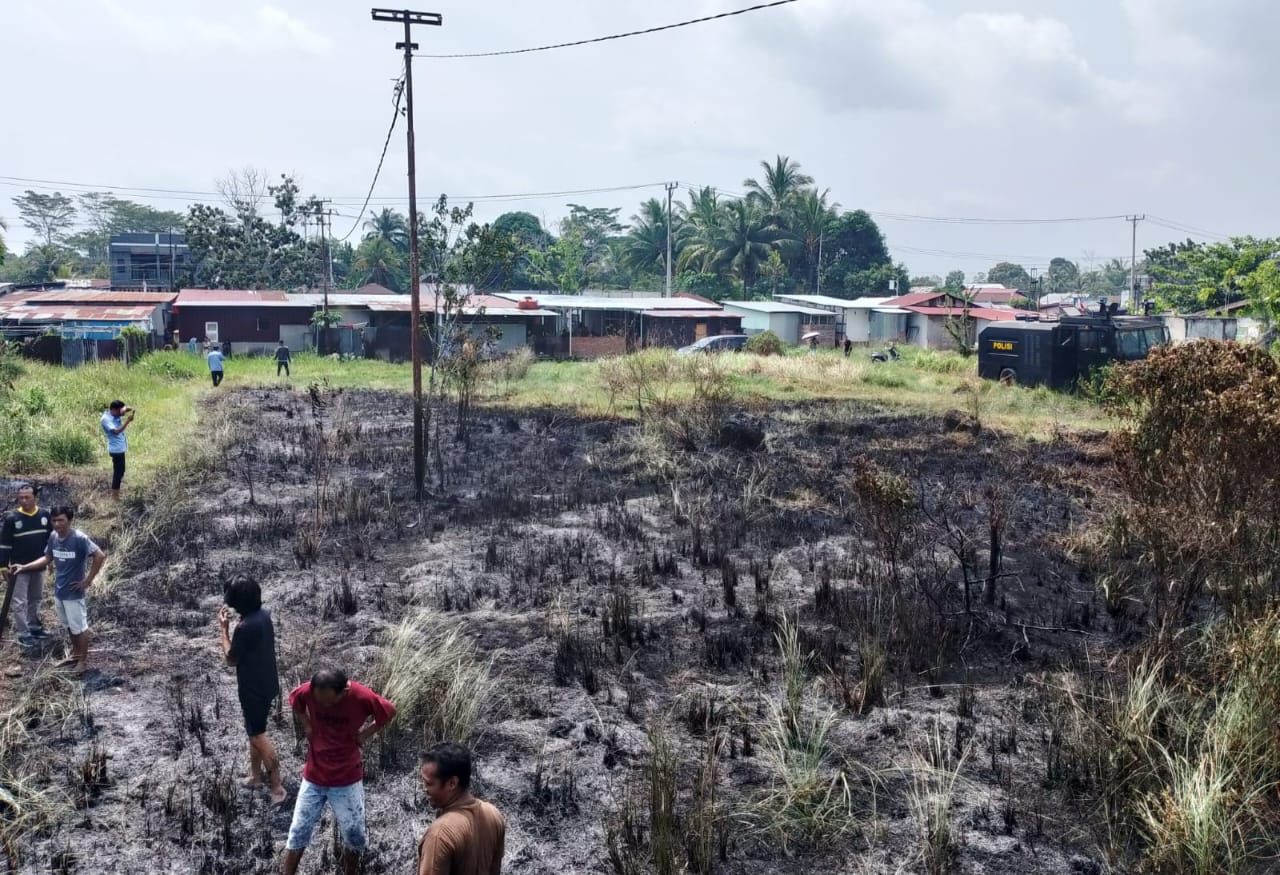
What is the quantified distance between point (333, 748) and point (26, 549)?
15.2 feet

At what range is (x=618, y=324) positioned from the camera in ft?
148

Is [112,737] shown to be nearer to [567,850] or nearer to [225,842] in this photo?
[225,842]

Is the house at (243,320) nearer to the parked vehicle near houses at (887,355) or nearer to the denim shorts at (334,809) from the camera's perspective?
the parked vehicle near houses at (887,355)

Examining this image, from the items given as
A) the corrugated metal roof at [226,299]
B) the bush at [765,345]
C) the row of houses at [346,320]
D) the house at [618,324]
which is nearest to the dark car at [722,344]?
the bush at [765,345]

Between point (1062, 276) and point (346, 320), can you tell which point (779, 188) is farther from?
point (1062, 276)

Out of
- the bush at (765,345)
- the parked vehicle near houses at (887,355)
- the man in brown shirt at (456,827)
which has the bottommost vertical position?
the man in brown shirt at (456,827)

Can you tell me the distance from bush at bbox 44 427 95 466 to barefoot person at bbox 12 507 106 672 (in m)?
9.61

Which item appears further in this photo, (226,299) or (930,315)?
(930,315)

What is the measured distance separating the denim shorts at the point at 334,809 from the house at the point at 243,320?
40699mm

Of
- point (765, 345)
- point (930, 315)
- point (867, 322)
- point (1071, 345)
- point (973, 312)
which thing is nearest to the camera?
point (1071, 345)

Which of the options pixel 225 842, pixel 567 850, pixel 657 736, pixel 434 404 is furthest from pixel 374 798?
pixel 434 404

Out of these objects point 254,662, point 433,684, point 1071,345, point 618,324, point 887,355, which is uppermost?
point 618,324

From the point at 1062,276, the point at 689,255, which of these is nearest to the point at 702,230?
the point at 689,255

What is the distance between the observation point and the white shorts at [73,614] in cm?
791
